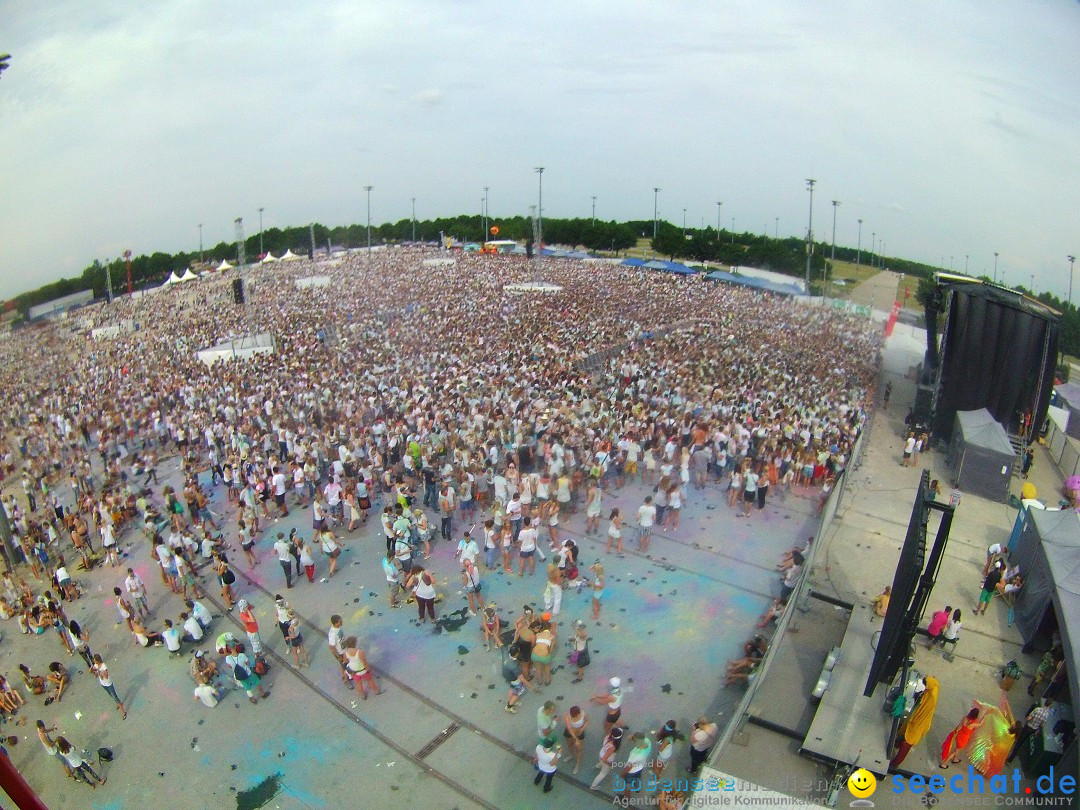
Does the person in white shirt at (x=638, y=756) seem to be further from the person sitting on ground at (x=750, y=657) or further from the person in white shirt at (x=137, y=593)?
the person in white shirt at (x=137, y=593)

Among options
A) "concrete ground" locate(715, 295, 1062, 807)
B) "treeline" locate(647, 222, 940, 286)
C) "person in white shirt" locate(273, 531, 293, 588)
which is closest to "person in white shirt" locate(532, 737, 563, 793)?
"concrete ground" locate(715, 295, 1062, 807)

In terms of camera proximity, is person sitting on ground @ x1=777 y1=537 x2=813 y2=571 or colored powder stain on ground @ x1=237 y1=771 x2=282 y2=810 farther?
person sitting on ground @ x1=777 y1=537 x2=813 y2=571

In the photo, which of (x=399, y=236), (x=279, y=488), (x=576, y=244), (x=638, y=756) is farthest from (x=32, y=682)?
(x=399, y=236)

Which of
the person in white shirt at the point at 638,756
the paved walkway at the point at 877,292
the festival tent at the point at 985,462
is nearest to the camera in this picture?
the person in white shirt at the point at 638,756

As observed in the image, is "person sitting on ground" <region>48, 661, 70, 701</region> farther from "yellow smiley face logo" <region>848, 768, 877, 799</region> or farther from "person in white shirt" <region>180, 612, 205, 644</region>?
"yellow smiley face logo" <region>848, 768, 877, 799</region>

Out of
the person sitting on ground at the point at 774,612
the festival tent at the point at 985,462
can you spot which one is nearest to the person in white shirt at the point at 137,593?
the person sitting on ground at the point at 774,612

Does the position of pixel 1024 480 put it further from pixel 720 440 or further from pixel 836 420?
pixel 720 440

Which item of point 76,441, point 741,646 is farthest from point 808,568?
point 76,441
